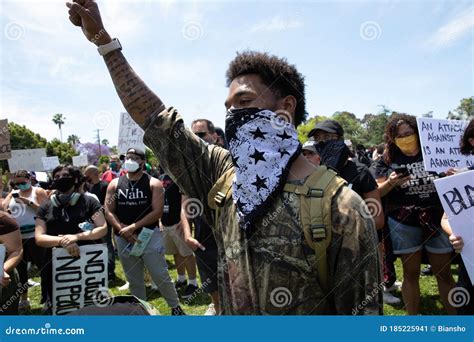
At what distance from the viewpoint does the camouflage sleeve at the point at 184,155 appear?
5.43ft

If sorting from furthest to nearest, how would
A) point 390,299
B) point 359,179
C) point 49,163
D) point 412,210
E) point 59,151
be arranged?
1. point 59,151
2. point 49,163
3. point 390,299
4. point 412,210
5. point 359,179

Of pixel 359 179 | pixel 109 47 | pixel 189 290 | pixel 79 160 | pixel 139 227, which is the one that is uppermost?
pixel 79 160

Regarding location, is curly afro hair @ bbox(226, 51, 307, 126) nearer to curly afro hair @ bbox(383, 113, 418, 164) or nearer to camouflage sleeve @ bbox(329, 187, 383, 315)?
camouflage sleeve @ bbox(329, 187, 383, 315)

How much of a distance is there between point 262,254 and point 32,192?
5892 mm

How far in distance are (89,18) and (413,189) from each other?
3.53 meters

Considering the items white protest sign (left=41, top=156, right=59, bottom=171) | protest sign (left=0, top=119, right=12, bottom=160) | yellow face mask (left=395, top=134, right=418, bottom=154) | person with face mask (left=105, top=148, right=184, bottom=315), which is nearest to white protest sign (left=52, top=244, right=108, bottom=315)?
person with face mask (left=105, top=148, right=184, bottom=315)

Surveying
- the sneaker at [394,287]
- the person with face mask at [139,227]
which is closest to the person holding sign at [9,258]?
the person with face mask at [139,227]

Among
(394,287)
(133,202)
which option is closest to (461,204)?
(394,287)

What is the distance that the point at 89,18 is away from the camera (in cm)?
160

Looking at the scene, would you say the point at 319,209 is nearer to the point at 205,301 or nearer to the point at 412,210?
the point at 412,210

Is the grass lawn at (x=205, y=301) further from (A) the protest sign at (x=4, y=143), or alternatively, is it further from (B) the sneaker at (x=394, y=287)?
(A) the protest sign at (x=4, y=143)

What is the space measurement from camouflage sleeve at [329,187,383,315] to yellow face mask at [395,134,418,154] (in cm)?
308

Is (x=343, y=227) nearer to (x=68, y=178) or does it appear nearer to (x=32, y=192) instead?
(x=68, y=178)

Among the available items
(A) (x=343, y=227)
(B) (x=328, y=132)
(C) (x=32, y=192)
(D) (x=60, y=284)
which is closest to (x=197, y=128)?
(B) (x=328, y=132)
